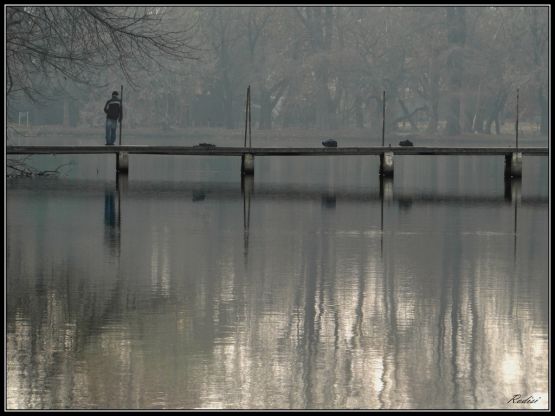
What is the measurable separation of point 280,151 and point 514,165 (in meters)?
6.24

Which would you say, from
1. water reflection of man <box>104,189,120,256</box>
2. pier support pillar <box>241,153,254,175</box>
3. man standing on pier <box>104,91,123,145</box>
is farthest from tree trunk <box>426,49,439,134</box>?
water reflection of man <box>104,189,120,256</box>

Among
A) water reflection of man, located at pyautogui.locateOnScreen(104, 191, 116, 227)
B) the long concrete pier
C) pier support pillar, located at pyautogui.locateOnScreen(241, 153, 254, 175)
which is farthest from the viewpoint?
pier support pillar, located at pyautogui.locateOnScreen(241, 153, 254, 175)

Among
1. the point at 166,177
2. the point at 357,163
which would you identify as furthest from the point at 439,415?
the point at 357,163

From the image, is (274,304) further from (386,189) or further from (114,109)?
(114,109)

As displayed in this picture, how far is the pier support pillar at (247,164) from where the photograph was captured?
38250 millimetres

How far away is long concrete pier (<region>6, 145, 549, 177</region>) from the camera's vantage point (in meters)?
37.0

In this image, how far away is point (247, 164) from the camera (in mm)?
38688

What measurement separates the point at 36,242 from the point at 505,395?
11.1 meters

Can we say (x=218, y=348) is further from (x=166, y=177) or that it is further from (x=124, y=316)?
(x=166, y=177)

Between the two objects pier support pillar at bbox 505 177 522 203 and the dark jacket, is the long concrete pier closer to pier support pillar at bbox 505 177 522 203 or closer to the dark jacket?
pier support pillar at bbox 505 177 522 203

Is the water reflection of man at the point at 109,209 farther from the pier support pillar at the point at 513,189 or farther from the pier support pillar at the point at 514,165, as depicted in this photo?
the pier support pillar at the point at 514,165

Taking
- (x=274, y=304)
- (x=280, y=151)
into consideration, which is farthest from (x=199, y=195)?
(x=274, y=304)

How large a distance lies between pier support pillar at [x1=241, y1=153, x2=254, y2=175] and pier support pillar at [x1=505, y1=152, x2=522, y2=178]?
6.76 m

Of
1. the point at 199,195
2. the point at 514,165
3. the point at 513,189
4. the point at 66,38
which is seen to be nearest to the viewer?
the point at 66,38
